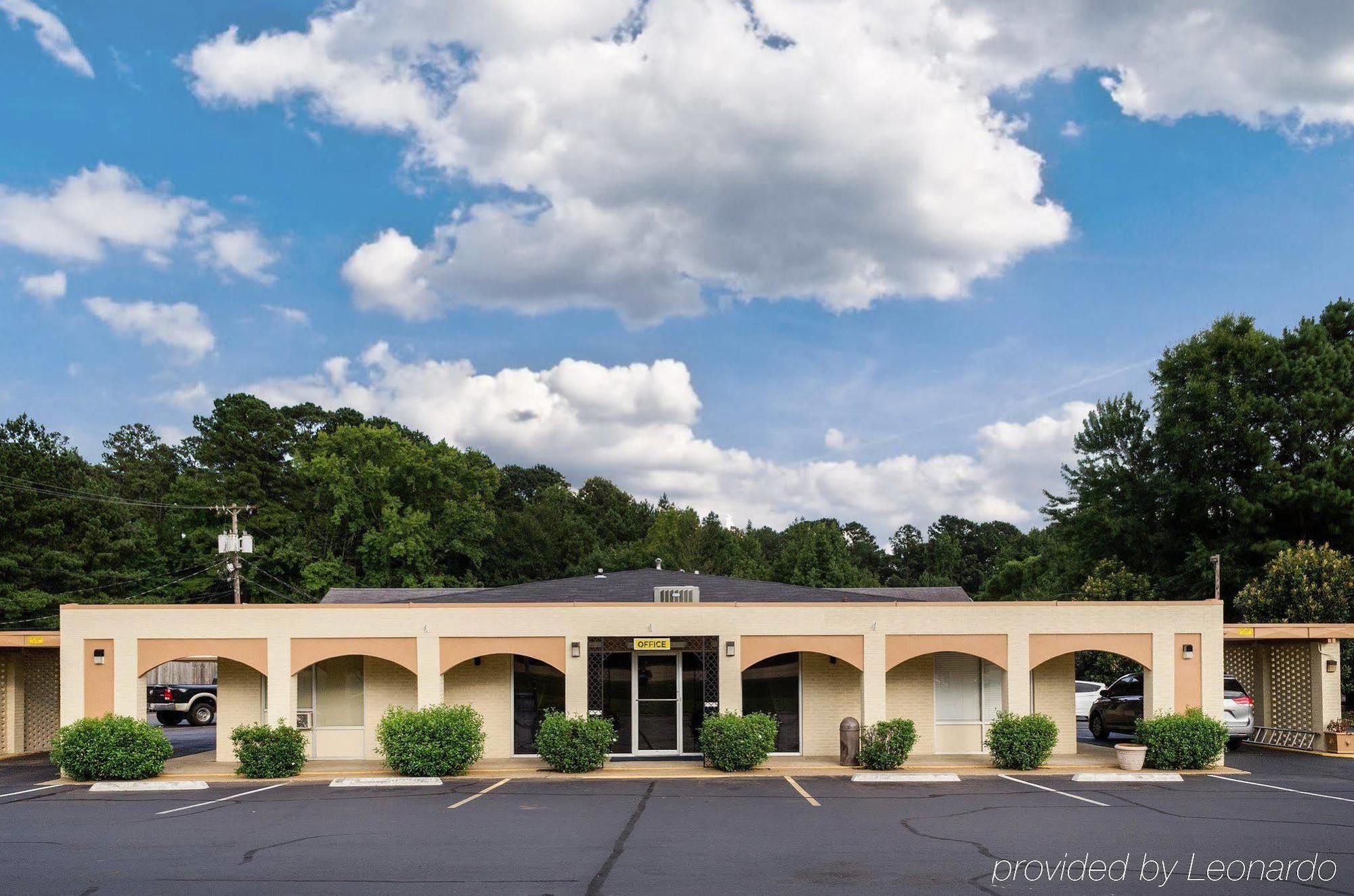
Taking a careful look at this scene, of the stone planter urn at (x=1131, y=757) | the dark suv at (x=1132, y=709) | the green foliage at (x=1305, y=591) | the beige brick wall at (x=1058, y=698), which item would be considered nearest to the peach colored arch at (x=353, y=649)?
the beige brick wall at (x=1058, y=698)

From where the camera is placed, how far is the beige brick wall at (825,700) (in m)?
21.8

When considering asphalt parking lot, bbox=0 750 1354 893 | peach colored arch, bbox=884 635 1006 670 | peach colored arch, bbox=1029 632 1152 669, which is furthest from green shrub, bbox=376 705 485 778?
peach colored arch, bbox=1029 632 1152 669

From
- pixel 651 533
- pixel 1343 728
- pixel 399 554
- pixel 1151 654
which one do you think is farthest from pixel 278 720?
pixel 651 533

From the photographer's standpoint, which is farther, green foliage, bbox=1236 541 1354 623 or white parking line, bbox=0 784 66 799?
green foliage, bbox=1236 541 1354 623

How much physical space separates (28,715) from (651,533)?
1493 inches

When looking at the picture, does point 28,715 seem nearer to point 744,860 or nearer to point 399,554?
point 744,860

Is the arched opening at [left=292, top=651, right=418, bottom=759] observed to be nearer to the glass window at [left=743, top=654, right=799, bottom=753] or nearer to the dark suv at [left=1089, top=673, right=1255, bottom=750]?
the glass window at [left=743, top=654, right=799, bottom=753]

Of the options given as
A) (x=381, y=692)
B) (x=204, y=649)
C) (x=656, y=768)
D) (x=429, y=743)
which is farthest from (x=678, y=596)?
(x=204, y=649)

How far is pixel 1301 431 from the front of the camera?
39.6 m

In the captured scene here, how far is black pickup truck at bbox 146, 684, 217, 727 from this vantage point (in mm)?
34844

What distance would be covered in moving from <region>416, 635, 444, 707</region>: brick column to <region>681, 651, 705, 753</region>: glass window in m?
4.77

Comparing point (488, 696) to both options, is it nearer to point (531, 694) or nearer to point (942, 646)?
point (531, 694)

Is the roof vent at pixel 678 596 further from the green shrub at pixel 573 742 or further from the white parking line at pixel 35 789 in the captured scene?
the white parking line at pixel 35 789

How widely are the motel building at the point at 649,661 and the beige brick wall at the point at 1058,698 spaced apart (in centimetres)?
3
